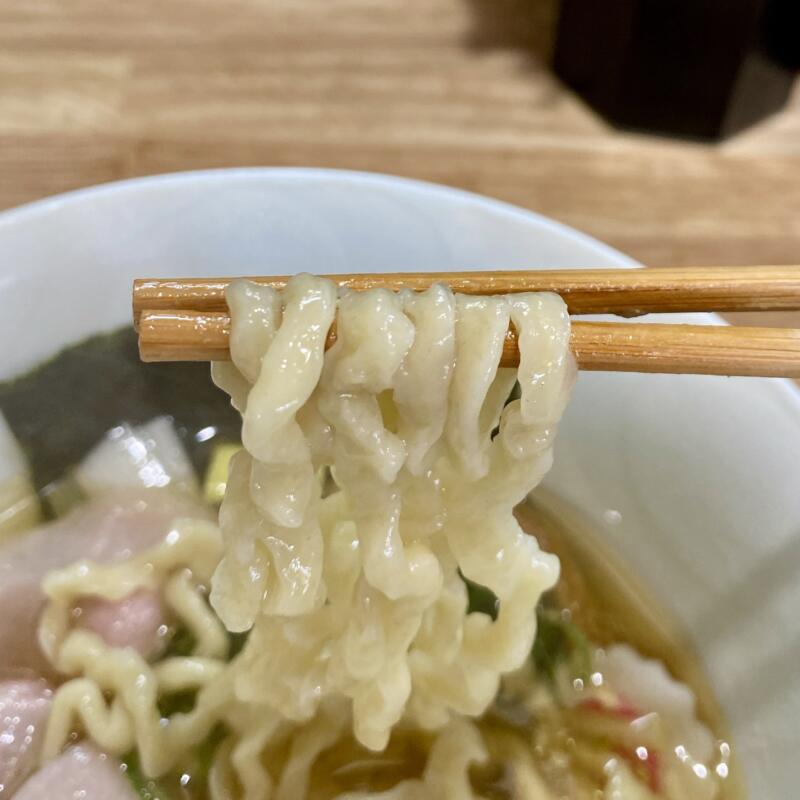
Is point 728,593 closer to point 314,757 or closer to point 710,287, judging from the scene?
point 710,287

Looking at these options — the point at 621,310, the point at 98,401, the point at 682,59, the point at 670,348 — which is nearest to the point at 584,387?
the point at 621,310

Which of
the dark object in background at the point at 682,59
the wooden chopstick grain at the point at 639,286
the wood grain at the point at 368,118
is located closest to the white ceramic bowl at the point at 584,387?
the wooden chopstick grain at the point at 639,286

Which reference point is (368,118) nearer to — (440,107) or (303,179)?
(440,107)

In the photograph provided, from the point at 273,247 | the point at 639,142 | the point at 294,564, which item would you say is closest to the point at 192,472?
the point at 273,247

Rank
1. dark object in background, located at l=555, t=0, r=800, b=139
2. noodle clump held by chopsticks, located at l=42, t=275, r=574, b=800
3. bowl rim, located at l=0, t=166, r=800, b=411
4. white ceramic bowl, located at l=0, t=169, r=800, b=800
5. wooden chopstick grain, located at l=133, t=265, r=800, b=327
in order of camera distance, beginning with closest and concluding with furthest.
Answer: noodle clump held by chopsticks, located at l=42, t=275, r=574, b=800, wooden chopstick grain, located at l=133, t=265, r=800, b=327, white ceramic bowl, located at l=0, t=169, r=800, b=800, bowl rim, located at l=0, t=166, r=800, b=411, dark object in background, located at l=555, t=0, r=800, b=139

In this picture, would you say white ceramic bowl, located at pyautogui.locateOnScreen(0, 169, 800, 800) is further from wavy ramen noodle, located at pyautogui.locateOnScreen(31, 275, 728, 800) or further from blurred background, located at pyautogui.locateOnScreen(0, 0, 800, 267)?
blurred background, located at pyautogui.locateOnScreen(0, 0, 800, 267)

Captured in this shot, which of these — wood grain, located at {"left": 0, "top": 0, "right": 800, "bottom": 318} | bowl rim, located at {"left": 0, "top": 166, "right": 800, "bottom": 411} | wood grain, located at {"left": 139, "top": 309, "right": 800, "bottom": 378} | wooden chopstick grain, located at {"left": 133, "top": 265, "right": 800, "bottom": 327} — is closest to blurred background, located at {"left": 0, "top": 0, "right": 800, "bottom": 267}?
wood grain, located at {"left": 0, "top": 0, "right": 800, "bottom": 318}
